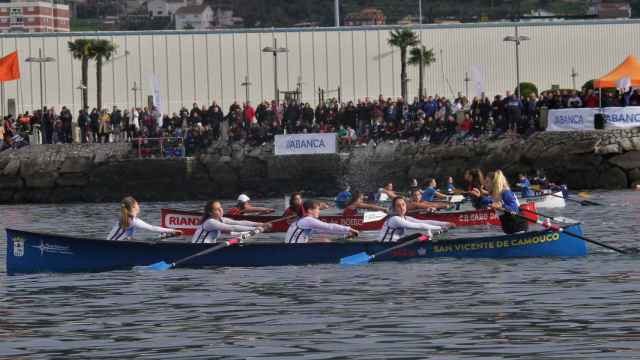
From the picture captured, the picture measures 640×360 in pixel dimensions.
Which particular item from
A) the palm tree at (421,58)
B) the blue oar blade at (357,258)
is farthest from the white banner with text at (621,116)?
the blue oar blade at (357,258)

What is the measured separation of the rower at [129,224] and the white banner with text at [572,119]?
25.0 meters

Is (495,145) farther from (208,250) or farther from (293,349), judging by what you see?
(293,349)

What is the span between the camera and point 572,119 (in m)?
50.2

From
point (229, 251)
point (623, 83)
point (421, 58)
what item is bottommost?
point (229, 251)

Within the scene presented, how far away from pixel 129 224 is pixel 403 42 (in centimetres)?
4536

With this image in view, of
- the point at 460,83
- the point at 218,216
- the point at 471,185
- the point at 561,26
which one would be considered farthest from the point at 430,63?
the point at 218,216

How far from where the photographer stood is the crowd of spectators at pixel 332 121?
51.0m

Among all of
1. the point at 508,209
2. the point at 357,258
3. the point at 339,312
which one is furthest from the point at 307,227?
the point at 339,312

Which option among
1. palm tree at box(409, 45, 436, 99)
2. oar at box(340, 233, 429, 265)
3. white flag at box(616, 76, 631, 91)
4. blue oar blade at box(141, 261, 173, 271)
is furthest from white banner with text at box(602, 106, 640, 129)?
blue oar blade at box(141, 261, 173, 271)

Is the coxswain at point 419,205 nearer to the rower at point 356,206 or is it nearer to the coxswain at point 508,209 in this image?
the rower at point 356,206

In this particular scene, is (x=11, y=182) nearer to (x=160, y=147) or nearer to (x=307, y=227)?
(x=160, y=147)

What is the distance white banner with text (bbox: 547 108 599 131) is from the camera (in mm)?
49906

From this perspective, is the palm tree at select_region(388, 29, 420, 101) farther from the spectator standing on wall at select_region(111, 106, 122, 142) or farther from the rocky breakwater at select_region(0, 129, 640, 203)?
the spectator standing on wall at select_region(111, 106, 122, 142)

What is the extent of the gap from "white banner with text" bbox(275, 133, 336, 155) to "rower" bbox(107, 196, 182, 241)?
27250 millimetres
